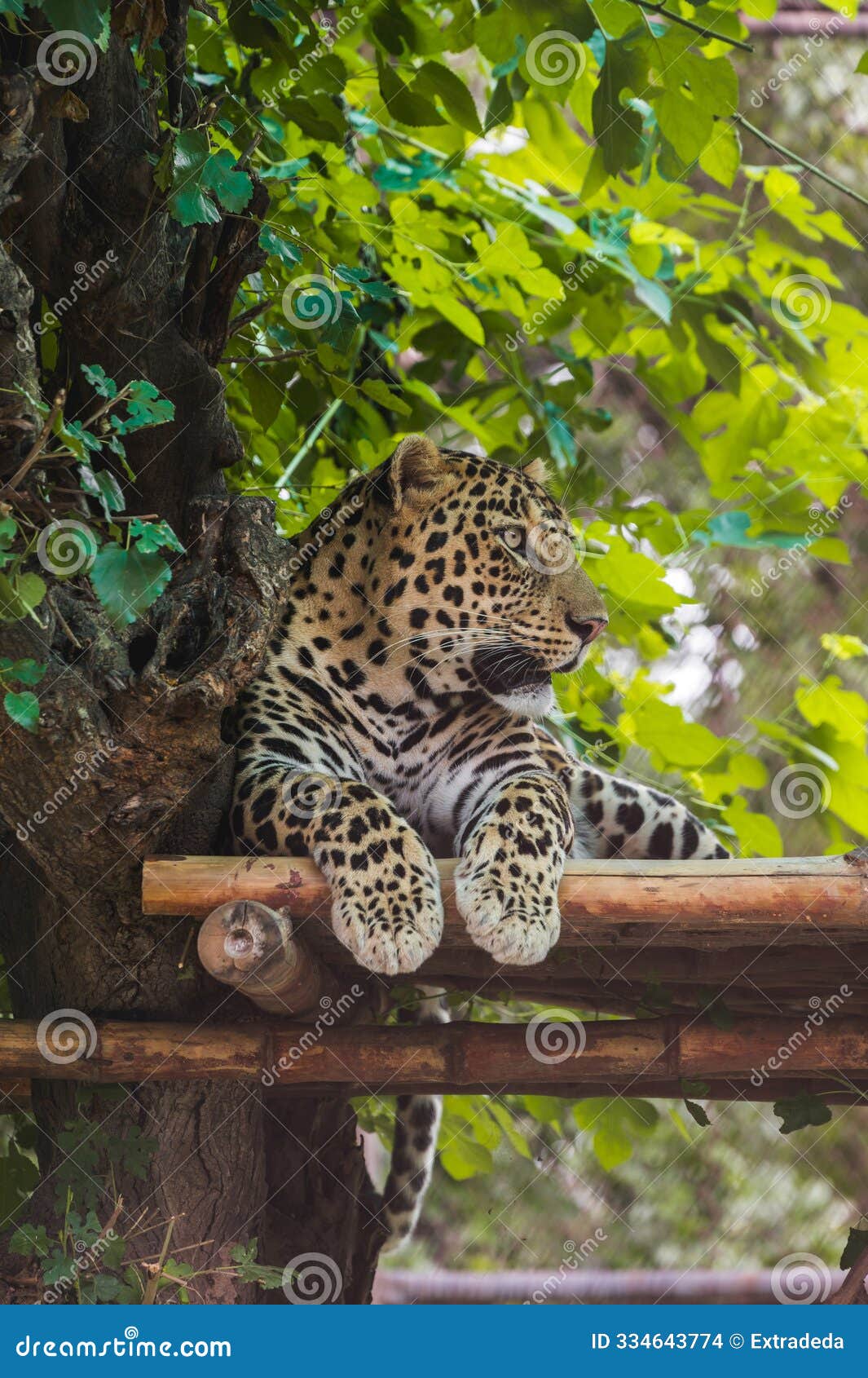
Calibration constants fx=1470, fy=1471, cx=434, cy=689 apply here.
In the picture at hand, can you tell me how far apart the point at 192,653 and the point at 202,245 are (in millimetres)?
1013

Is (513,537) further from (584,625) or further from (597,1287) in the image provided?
(597,1287)

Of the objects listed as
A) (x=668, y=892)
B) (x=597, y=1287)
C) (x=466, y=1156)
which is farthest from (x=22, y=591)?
(x=597, y=1287)

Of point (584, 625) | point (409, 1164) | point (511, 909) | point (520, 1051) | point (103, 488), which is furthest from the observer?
point (409, 1164)

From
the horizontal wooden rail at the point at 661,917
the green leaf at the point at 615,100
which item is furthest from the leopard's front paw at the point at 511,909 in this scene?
the green leaf at the point at 615,100

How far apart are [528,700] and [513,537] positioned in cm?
37

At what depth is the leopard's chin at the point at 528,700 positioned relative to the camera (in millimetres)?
3293

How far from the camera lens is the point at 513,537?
10.9ft

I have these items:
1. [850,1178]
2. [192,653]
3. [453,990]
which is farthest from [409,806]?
[850,1178]

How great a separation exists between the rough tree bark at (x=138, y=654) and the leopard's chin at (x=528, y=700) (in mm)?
760

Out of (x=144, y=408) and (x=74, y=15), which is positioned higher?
(x=74, y=15)

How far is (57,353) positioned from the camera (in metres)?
3.13

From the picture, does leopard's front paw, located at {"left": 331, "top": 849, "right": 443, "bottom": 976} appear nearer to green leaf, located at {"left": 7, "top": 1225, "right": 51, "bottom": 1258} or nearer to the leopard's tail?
green leaf, located at {"left": 7, "top": 1225, "right": 51, "bottom": 1258}

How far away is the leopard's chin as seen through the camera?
10.8 ft

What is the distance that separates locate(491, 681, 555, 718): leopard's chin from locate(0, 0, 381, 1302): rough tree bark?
76 centimetres
